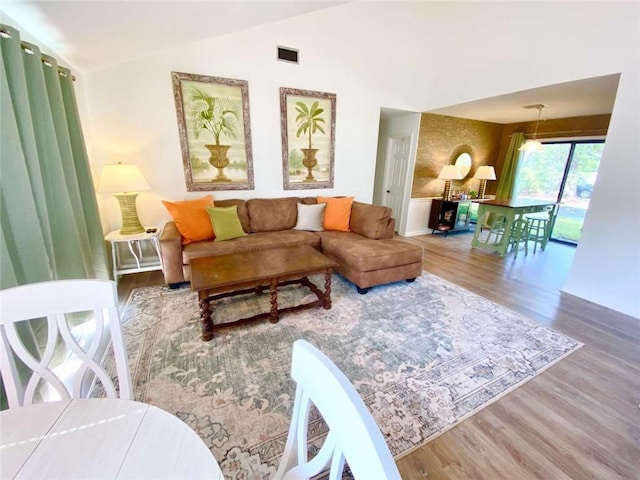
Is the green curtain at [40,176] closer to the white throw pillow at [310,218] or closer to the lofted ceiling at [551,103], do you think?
the white throw pillow at [310,218]

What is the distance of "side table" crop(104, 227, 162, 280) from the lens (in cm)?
273

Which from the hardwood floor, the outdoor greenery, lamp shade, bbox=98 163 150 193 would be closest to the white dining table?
the hardwood floor

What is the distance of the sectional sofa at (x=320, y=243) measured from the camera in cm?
276

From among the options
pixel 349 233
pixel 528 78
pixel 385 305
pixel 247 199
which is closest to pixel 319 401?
pixel 385 305

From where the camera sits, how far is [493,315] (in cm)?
252

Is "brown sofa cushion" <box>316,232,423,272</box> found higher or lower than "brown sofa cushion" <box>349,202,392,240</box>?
lower

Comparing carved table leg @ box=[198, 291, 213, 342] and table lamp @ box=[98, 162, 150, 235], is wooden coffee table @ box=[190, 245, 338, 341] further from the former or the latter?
table lamp @ box=[98, 162, 150, 235]

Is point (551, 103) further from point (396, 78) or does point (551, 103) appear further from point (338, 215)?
point (338, 215)

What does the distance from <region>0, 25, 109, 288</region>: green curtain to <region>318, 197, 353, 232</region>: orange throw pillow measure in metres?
2.52

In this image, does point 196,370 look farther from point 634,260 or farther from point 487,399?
point 634,260

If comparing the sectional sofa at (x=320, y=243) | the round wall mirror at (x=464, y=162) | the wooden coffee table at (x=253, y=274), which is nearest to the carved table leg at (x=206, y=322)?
the wooden coffee table at (x=253, y=274)

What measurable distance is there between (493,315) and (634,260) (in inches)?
57.9

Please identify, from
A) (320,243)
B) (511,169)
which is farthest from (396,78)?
(511,169)

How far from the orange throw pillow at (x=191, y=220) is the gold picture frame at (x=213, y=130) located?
0.49 meters
